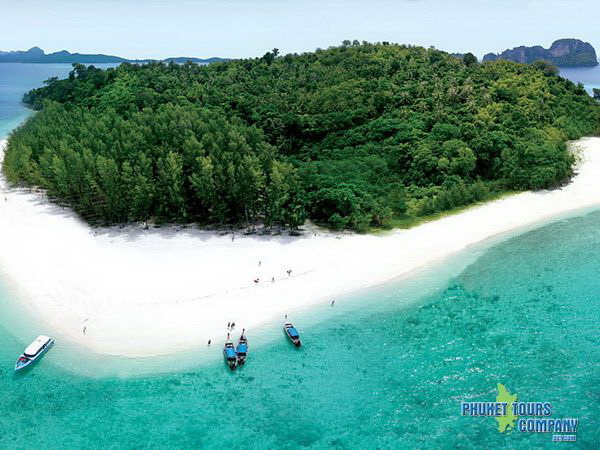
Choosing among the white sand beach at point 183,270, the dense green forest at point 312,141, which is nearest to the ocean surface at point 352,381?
the white sand beach at point 183,270

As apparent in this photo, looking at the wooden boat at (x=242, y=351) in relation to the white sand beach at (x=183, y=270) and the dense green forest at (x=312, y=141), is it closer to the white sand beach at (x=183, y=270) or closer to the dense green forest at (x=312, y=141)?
the white sand beach at (x=183, y=270)

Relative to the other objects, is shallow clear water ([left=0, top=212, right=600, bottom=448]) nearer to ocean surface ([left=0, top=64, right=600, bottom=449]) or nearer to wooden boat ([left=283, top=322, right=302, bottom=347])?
ocean surface ([left=0, top=64, right=600, bottom=449])

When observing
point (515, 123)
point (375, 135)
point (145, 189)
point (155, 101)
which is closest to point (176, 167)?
point (145, 189)

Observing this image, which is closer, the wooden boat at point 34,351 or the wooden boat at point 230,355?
the wooden boat at point 230,355

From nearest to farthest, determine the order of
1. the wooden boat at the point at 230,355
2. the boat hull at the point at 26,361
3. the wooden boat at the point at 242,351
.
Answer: the wooden boat at the point at 230,355 → the boat hull at the point at 26,361 → the wooden boat at the point at 242,351

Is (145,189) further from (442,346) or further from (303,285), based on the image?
(442,346)

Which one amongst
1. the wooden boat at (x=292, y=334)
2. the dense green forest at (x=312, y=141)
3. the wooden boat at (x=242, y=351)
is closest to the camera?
the wooden boat at (x=242, y=351)
